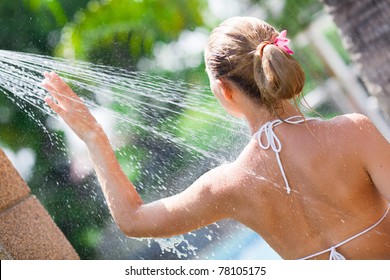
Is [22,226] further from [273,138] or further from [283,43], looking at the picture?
[283,43]

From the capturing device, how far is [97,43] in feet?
14.2

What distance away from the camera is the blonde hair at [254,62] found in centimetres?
204

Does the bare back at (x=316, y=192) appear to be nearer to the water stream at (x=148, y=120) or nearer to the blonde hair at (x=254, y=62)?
the blonde hair at (x=254, y=62)

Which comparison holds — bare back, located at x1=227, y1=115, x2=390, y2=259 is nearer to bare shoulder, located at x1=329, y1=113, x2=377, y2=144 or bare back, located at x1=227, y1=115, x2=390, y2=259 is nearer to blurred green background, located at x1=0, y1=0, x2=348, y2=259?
bare shoulder, located at x1=329, y1=113, x2=377, y2=144

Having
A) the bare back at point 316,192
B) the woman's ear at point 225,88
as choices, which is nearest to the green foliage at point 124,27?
the woman's ear at point 225,88

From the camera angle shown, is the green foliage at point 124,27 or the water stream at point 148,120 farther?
the green foliage at point 124,27

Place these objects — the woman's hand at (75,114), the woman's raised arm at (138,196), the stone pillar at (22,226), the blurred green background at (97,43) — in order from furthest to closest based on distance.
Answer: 1. the blurred green background at (97,43)
2. the stone pillar at (22,226)
3. the woman's hand at (75,114)
4. the woman's raised arm at (138,196)

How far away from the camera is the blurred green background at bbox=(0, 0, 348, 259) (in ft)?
13.6

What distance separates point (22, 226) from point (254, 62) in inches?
62.0

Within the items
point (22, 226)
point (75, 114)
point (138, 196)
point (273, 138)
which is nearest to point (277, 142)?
point (273, 138)

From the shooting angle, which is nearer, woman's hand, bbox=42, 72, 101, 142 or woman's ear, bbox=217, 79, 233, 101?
woman's ear, bbox=217, 79, 233, 101

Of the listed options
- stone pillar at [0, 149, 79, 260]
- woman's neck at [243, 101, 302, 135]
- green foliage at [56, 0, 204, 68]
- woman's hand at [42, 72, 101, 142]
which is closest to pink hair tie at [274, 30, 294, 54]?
woman's neck at [243, 101, 302, 135]

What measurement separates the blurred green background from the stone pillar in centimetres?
96

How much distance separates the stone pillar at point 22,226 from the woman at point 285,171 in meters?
Answer: 1.16
